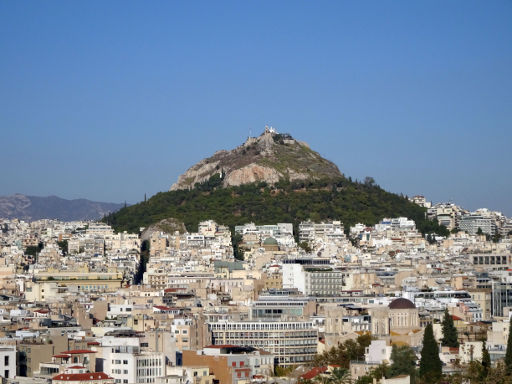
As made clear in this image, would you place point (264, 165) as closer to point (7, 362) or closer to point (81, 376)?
point (7, 362)

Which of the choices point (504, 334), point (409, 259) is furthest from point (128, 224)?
point (504, 334)

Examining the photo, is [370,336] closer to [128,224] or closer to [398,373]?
[398,373]

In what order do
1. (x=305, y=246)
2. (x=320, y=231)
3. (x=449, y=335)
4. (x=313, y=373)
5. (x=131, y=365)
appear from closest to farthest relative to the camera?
1. (x=131, y=365)
2. (x=313, y=373)
3. (x=449, y=335)
4. (x=305, y=246)
5. (x=320, y=231)

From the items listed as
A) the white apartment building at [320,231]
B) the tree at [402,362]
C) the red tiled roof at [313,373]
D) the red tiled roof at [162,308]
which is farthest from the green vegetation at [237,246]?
the tree at [402,362]

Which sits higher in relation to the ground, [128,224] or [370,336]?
[128,224]

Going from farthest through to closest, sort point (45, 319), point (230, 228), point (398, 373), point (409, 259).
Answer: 1. point (230, 228)
2. point (409, 259)
3. point (45, 319)
4. point (398, 373)

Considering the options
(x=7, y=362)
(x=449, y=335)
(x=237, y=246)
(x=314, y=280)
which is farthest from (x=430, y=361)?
(x=237, y=246)
